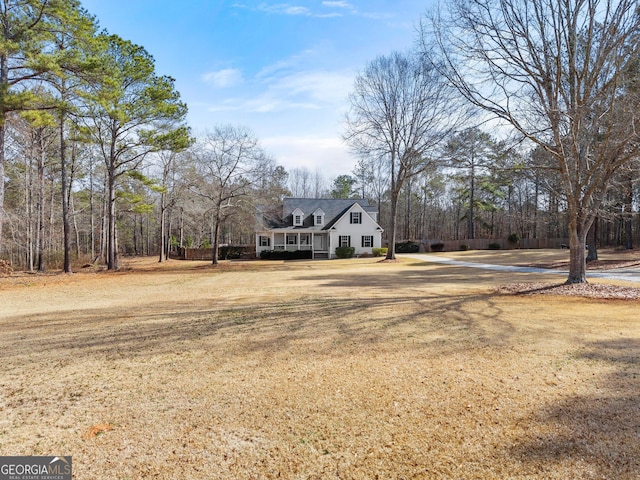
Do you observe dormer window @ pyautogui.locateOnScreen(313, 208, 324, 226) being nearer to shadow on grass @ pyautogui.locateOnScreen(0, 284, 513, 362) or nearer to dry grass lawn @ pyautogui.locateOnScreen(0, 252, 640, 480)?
shadow on grass @ pyautogui.locateOnScreen(0, 284, 513, 362)

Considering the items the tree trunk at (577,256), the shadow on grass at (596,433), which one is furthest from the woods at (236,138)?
the shadow on grass at (596,433)

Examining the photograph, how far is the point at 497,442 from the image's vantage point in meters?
2.99

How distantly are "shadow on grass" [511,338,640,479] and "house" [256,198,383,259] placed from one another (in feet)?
100

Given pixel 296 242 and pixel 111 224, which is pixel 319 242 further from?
pixel 111 224

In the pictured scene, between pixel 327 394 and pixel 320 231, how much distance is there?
1213 inches

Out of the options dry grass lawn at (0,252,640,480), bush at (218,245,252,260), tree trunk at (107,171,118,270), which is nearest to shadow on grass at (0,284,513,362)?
dry grass lawn at (0,252,640,480)

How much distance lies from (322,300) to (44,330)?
239 inches

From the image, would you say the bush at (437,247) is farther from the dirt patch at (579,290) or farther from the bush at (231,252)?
the dirt patch at (579,290)

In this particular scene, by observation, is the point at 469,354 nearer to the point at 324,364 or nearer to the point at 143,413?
the point at 324,364

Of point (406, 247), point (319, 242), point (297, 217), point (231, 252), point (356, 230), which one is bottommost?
point (231, 252)

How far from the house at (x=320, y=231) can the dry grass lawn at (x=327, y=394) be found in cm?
2678

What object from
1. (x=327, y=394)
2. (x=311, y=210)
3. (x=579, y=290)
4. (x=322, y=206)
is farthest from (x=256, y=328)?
(x=322, y=206)

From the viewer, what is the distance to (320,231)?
3462cm

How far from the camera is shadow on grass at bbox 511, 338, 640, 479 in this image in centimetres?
271
